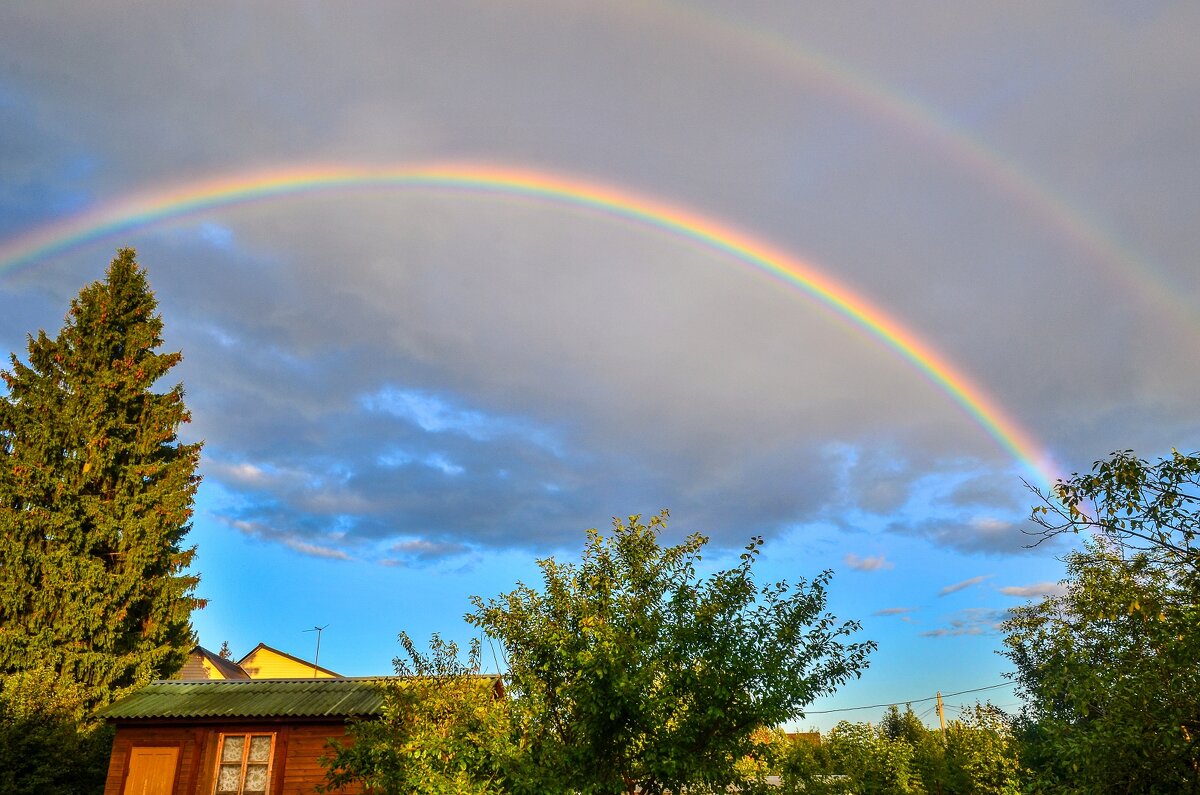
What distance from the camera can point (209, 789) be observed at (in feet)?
63.0

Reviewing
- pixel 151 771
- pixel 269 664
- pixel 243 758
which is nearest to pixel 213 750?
pixel 243 758

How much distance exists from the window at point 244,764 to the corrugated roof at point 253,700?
84 cm

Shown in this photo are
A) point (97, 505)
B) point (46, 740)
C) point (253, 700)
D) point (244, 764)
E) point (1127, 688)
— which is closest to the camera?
point (1127, 688)

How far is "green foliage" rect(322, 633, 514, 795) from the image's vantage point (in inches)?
368

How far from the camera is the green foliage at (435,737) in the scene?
30.7ft

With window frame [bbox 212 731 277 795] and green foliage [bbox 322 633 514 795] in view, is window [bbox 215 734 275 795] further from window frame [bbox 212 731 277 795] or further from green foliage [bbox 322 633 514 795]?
green foliage [bbox 322 633 514 795]

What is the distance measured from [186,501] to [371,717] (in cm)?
1716

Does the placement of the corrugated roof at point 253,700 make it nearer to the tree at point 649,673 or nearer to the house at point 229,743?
the house at point 229,743

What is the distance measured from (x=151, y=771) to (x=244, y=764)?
256 centimetres

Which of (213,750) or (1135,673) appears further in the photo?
(213,750)

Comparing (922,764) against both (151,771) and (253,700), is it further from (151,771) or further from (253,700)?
(151,771)

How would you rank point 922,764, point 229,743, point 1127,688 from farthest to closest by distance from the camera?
point 922,764, point 229,743, point 1127,688

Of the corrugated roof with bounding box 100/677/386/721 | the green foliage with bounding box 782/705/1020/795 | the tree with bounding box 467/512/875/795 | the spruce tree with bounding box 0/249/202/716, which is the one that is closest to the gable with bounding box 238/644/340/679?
the spruce tree with bounding box 0/249/202/716

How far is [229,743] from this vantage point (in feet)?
64.7
